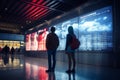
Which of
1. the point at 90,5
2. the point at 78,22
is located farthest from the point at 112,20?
the point at 78,22

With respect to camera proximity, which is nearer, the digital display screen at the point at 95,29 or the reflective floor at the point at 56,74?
the reflective floor at the point at 56,74

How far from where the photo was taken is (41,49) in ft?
73.7

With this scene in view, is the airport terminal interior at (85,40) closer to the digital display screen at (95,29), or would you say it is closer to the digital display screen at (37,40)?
the digital display screen at (95,29)

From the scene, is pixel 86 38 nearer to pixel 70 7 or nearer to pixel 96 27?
pixel 96 27

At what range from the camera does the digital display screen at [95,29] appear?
10570 mm

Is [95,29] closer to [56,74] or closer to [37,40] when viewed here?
[56,74]

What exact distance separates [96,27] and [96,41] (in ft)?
2.71

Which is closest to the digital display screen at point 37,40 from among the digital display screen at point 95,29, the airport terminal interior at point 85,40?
the airport terminal interior at point 85,40

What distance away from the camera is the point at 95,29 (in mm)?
11742

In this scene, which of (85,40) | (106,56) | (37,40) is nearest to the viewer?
(106,56)

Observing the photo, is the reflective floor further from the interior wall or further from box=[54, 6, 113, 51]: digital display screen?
box=[54, 6, 113, 51]: digital display screen

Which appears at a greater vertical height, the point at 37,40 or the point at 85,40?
the point at 37,40

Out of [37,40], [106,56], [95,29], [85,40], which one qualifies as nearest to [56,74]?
[106,56]

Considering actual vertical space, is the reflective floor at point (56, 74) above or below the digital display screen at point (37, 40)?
below
